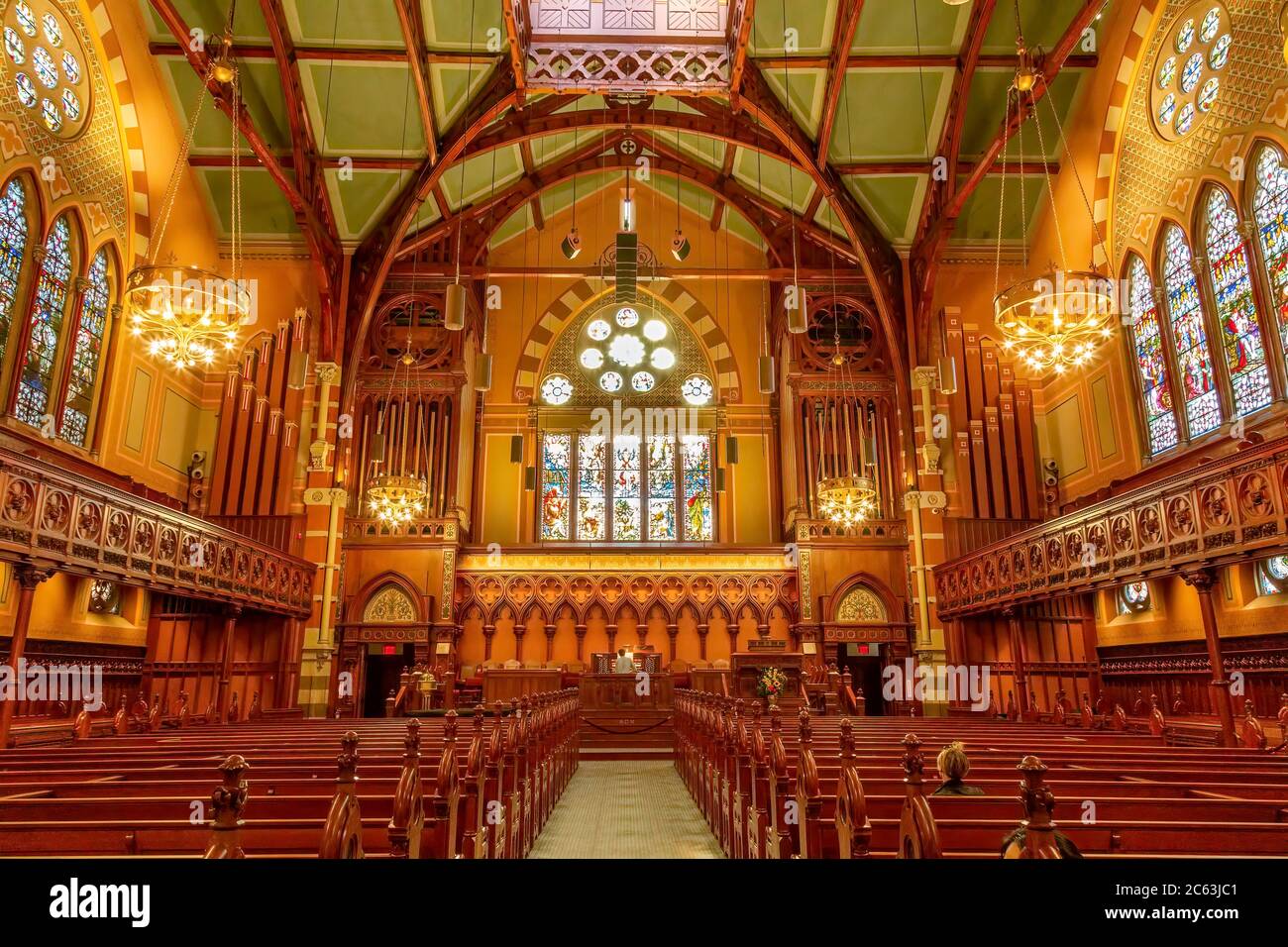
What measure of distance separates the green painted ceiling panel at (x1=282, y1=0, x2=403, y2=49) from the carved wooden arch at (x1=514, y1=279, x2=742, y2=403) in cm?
923

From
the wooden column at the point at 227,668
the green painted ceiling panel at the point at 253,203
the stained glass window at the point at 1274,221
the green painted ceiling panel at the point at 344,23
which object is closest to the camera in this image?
the stained glass window at the point at 1274,221

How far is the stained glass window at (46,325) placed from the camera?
12227mm

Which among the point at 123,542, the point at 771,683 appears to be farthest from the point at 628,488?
the point at 123,542

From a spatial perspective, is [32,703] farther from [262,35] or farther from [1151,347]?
[1151,347]

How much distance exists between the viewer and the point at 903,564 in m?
18.9

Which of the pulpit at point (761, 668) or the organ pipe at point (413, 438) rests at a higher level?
the organ pipe at point (413, 438)

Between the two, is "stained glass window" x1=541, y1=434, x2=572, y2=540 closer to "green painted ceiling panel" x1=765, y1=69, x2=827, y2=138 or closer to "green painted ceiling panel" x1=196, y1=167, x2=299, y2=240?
"green painted ceiling panel" x1=196, y1=167, x2=299, y2=240

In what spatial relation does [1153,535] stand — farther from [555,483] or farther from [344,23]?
[344,23]

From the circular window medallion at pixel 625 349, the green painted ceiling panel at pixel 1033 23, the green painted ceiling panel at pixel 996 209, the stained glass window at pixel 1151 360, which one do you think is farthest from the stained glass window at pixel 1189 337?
the circular window medallion at pixel 625 349

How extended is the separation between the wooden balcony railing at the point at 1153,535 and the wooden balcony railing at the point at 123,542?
44.5ft

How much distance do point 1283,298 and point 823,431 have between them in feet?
32.9

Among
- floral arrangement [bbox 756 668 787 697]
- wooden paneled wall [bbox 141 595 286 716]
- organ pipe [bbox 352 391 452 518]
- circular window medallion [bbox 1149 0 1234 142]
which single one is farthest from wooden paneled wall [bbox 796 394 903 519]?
wooden paneled wall [bbox 141 595 286 716]

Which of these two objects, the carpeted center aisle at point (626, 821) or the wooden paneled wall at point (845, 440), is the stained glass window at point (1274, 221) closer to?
the wooden paneled wall at point (845, 440)
